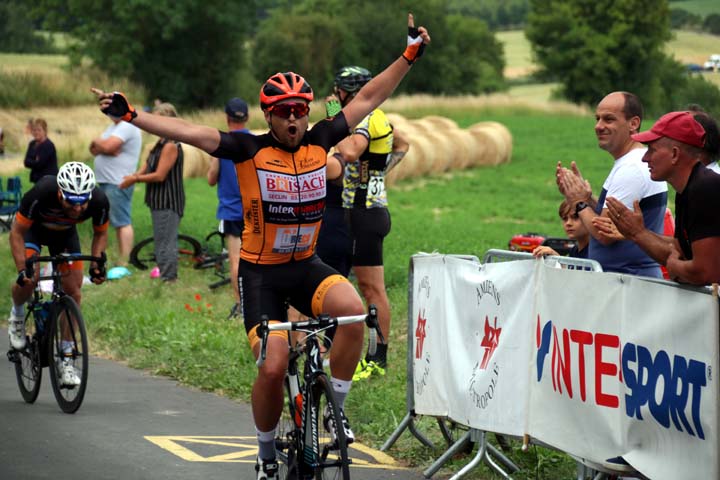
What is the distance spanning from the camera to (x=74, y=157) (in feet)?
109

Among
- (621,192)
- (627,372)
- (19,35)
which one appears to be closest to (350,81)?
(621,192)

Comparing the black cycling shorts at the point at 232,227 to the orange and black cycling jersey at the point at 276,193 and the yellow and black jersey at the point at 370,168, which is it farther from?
the orange and black cycling jersey at the point at 276,193

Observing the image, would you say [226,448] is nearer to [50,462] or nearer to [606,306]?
[50,462]

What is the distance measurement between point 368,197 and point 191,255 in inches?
300

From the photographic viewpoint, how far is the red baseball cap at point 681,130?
6094 millimetres

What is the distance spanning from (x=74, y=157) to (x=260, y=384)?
27.6 meters

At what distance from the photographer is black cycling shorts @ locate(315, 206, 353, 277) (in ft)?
34.8

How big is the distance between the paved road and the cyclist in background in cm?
148

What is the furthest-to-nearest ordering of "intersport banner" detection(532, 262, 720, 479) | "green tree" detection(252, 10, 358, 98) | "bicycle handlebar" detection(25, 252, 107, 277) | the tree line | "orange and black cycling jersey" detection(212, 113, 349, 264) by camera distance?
"green tree" detection(252, 10, 358, 98) → the tree line → "bicycle handlebar" detection(25, 252, 107, 277) → "orange and black cycling jersey" detection(212, 113, 349, 264) → "intersport banner" detection(532, 262, 720, 479)


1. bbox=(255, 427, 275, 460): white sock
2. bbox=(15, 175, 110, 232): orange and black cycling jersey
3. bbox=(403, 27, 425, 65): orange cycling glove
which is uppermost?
bbox=(403, 27, 425, 65): orange cycling glove

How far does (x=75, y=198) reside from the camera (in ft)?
31.7

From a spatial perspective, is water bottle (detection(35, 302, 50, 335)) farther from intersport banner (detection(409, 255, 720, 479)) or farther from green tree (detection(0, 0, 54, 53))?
green tree (detection(0, 0, 54, 53))

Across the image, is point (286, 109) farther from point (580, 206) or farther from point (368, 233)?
point (368, 233)

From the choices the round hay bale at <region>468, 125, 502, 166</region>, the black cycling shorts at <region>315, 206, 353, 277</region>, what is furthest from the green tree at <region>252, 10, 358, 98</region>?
the black cycling shorts at <region>315, 206, 353, 277</region>
